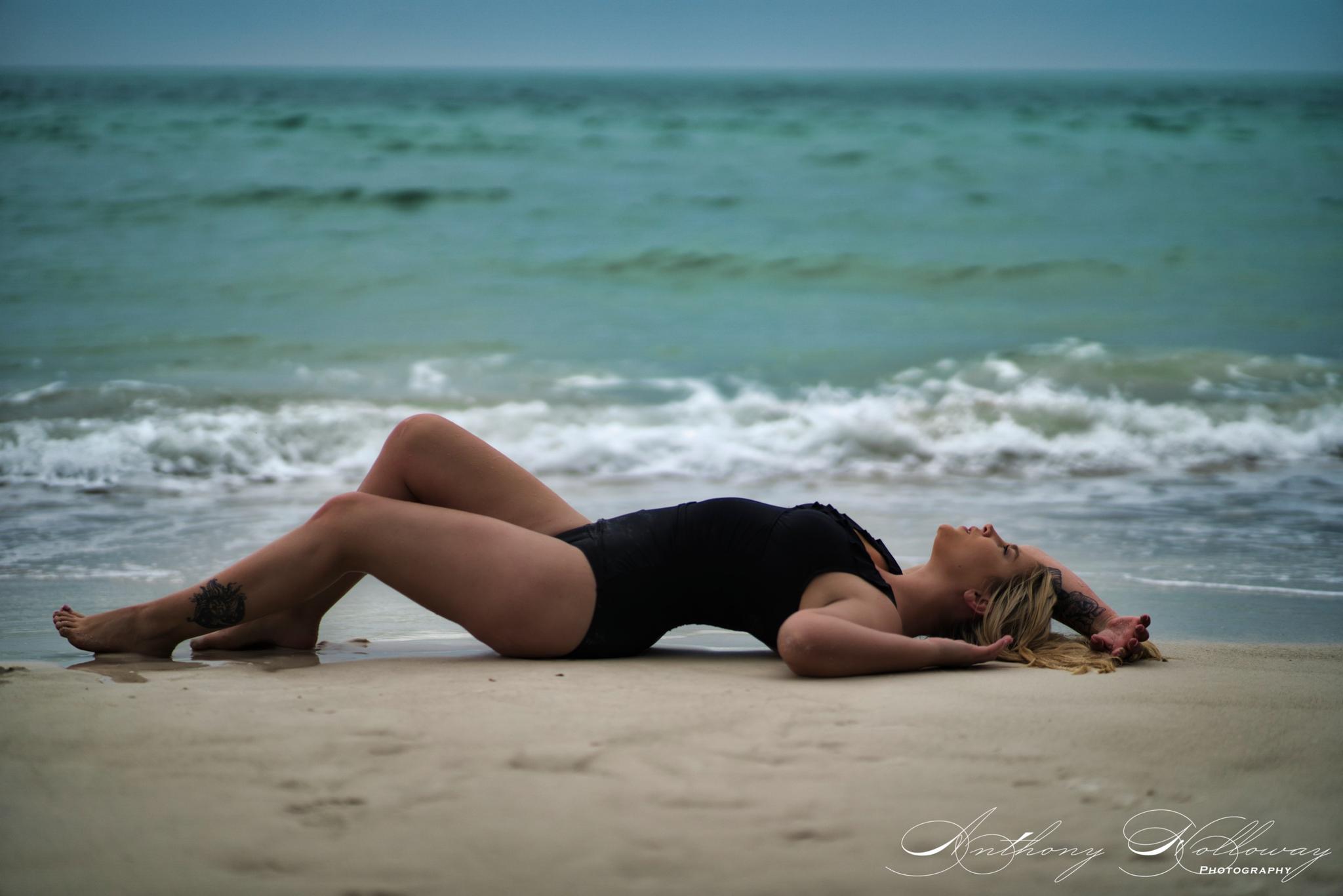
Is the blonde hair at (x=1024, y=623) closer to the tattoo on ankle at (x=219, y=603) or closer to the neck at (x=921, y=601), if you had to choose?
the neck at (x=921, y=601)

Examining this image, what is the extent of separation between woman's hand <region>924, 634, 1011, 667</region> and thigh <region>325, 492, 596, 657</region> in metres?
0.96

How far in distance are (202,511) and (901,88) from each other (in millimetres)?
25801

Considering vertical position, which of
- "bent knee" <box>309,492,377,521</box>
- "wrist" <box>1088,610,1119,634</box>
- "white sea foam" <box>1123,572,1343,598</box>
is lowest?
"white sea foam" <box>1123,572,1343,598</box>

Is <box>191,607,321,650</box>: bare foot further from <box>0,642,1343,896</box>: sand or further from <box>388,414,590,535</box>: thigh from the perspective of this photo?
<box>388,414,590,535</box>: thigh

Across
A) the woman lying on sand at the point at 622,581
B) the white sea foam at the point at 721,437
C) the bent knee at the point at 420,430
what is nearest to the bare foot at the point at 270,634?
the woman lying on sand at the point at 622,581

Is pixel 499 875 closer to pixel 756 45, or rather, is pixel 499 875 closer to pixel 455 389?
pixel 455 389

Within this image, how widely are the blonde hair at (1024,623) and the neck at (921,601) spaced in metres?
0.08

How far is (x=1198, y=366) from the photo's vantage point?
32.2ft

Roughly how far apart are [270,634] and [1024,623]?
2.26 metres

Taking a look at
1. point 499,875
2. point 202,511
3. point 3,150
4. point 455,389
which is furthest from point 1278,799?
point 3,150

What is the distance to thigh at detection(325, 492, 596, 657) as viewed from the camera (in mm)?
2875

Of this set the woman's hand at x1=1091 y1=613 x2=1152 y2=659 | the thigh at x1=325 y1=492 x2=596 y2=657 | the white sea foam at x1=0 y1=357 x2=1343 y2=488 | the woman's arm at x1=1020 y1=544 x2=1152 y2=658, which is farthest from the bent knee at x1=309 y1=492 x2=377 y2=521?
the white sea foam at x1=0 y1=357 x2=1343 y2=488
